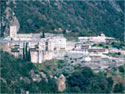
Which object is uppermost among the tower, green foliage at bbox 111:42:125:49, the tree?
the tower

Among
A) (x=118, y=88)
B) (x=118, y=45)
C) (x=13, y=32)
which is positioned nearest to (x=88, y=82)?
(x=118, y=88)

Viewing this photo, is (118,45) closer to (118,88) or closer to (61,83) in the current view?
(118,88)

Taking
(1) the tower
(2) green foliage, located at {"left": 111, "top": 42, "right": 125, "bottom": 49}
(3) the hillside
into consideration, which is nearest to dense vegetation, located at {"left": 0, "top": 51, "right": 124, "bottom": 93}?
(1) the tower

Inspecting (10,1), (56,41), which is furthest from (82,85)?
(10,1)

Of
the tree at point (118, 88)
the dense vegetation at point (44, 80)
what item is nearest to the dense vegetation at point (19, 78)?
the dense vegetation at point (44, 80)

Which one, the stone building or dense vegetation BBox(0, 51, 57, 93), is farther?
the stone building

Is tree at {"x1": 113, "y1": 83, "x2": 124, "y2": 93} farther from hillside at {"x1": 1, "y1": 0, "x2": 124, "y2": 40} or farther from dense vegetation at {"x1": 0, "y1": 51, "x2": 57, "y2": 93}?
hillside at {"x1": 1, "y1": 0, "x2": 124, "y2": 40}

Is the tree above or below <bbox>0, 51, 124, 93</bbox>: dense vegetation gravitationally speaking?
below
